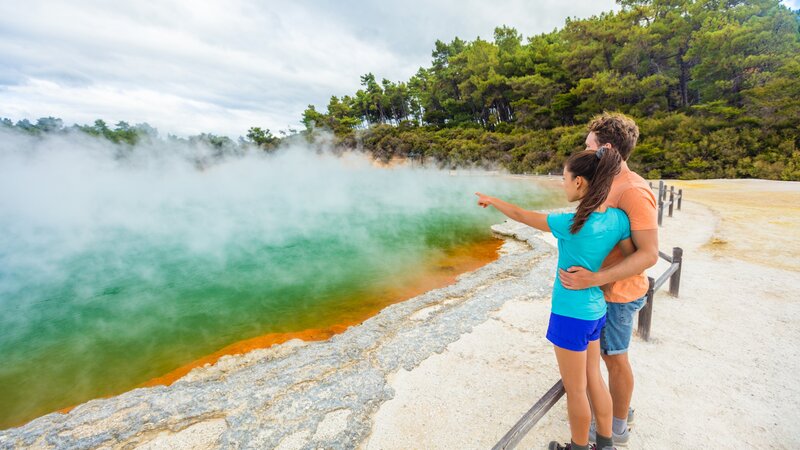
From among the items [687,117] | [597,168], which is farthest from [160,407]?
[687,117]

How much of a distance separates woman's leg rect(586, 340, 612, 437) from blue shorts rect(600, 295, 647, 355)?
21 centimetres

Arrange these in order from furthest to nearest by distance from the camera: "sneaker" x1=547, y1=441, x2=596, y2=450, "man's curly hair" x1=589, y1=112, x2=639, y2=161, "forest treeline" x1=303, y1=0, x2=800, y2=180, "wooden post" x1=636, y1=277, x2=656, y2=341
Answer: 1. "forest treeline" x1=303, y1=0, x2=800, y2=180
2. "wooden post" x1=636, y1=277, x2=656, y2=341
3. "sneaker" x1=547, y1=441, x2=596, y2=450
4. "man's curly hair" x1=589, y1=112, x2=639, y2=161

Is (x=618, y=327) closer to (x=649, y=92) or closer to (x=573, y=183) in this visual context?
(x=573, y=183)

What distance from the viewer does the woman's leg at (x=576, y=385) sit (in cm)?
150

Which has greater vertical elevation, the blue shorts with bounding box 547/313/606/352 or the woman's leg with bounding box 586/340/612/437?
the blue shorts with bounding box 547/313/606/352

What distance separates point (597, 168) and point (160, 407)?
12.0ft

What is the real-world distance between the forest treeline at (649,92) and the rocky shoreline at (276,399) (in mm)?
16646

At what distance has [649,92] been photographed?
1845 cm

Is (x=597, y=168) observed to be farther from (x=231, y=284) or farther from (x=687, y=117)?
(x=687, y=117)

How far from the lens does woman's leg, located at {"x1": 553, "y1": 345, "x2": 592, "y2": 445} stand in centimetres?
150

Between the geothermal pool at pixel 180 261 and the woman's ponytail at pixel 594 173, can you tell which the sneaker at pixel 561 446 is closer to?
the woman's ponytail at pixel 594 173

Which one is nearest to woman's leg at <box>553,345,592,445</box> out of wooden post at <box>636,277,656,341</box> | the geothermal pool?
wooden post at <box>636,277,656,341</box>

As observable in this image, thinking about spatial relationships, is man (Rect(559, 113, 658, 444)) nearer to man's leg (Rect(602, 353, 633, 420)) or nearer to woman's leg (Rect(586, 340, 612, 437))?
man's leg (Rect(602, 353, 633, 420))

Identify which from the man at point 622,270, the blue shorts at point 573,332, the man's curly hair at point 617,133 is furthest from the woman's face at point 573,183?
the blue shorts at point 573,332
